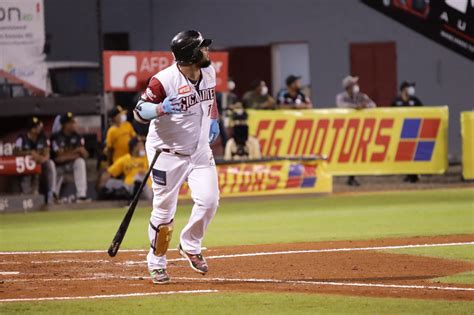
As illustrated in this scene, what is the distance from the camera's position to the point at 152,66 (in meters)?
23.2

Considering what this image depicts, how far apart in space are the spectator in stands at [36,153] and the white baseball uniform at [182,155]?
11.0 m

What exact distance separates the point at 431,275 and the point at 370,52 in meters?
21.0

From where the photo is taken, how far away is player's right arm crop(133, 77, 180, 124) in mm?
→ 10414

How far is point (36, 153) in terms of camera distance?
21.7 m

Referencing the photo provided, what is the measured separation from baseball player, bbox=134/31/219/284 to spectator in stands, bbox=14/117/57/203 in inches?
433

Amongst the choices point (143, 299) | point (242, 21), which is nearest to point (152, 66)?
point (242, 21)

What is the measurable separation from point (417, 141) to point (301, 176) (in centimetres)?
388

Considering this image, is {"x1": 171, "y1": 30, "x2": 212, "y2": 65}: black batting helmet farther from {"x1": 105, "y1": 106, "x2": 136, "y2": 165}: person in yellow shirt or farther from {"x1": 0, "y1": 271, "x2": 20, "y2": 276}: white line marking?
{"x1": 105, "y1": 106, "x2": 136, "y2": 165}: person in yellow shirt

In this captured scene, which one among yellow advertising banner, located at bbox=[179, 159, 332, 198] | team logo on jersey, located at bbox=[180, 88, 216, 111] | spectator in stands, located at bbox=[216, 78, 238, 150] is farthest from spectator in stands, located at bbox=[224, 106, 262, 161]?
team logo on jersey, located at bbox=[180, 88, 216, 111]

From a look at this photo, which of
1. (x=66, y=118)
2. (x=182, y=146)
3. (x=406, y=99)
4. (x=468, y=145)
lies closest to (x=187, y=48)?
(x=182, y=146)

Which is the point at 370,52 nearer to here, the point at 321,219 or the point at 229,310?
the point at 321,219

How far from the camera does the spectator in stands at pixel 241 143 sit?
23.1 meters

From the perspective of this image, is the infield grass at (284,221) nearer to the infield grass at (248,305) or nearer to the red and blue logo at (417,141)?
the red and blue logo at (417,141)

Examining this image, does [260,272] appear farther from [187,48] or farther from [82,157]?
[82,157]
